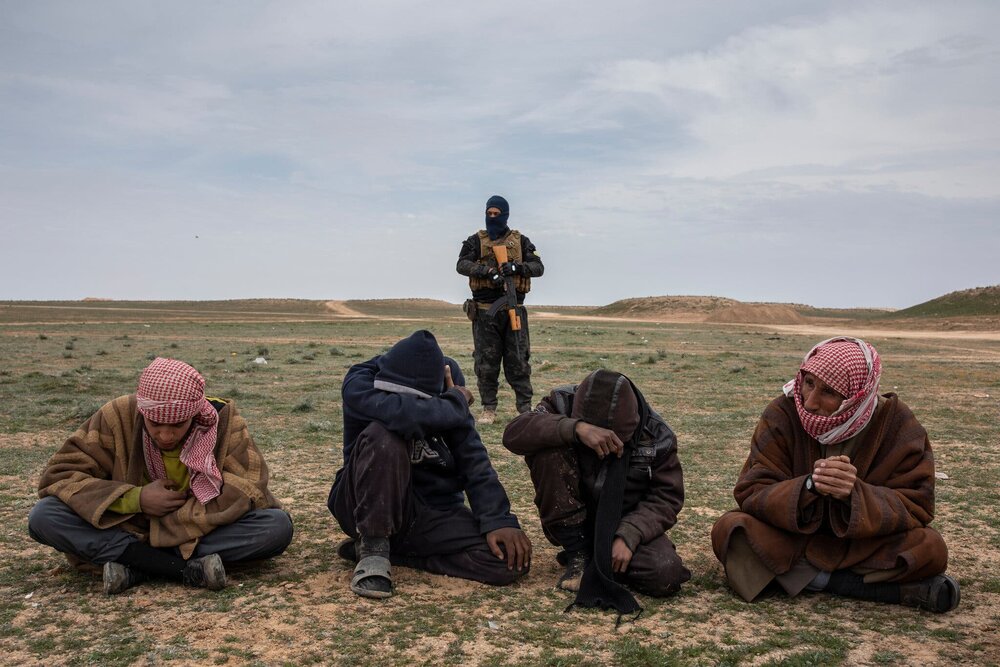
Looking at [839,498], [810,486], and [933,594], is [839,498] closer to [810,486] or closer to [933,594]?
[810,486]

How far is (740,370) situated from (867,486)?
1193 centimetres

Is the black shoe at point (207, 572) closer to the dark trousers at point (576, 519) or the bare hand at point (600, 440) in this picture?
the dark trousers at point (576, 519)

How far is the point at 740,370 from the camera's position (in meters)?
15.2

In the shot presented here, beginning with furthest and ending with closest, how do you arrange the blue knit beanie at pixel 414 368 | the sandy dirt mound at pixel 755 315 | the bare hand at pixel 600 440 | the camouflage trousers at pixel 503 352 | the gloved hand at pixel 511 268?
the sandy dirt mound at pixel 755 315 → the camouflage trousers at pixel 503 352 → the gloved hand at pixel 511 268 → the blue knit beanie at pixel 414 368 → the bare hand at pixel 600 440

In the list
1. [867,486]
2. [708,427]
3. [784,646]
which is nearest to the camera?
[784,646]

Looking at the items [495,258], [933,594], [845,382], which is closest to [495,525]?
[845,382]

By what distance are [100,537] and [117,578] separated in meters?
0.19

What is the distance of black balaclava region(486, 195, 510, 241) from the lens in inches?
353

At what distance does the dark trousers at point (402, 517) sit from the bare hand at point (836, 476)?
4.69 feet

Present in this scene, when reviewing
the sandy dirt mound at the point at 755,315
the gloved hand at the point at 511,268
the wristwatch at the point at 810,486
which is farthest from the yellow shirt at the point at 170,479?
the sandy dirt mound at the point at 755,315

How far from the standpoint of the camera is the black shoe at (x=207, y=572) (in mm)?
3801

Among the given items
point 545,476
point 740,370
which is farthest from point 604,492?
point 740,370

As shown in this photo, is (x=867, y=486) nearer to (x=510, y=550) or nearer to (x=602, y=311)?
(x=510, y=550)

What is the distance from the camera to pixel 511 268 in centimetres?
879
